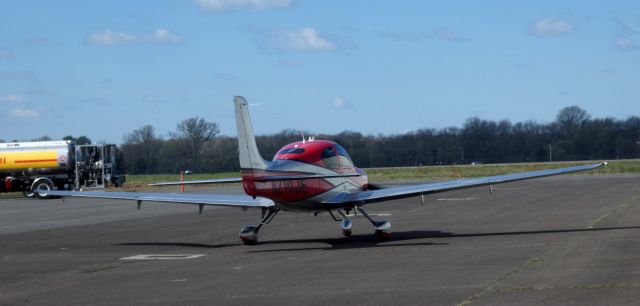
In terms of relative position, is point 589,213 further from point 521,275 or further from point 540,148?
point 540,148

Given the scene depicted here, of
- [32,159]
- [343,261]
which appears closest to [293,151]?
[343,261]

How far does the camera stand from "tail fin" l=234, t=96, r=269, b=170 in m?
18.9

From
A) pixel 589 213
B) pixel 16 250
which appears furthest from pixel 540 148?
pixel 16 250

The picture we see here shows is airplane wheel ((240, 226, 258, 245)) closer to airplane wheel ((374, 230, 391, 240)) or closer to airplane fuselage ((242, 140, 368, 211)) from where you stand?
airplane fuselage ((242, 140, 368, 211))

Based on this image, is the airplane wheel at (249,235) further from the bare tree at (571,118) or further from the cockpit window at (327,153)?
the bare tree at (571,118)

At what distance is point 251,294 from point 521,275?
3831mm

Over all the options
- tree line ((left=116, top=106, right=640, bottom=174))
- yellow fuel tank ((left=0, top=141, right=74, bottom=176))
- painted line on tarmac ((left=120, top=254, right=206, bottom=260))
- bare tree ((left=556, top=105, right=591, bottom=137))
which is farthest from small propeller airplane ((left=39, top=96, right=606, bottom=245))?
bare tree ((left=556, top=105, right=591, bottom=137))

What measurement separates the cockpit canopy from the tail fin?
2.22 ft

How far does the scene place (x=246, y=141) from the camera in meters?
19.1

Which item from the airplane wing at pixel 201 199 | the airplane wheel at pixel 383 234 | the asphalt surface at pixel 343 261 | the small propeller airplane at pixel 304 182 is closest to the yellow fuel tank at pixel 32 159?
the asphalt surface at pixel 343 261

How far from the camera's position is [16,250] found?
71.1 feet

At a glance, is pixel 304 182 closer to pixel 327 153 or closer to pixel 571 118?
pixel 327 153

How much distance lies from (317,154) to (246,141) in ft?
5.64

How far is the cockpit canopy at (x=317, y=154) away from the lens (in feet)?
64.5
